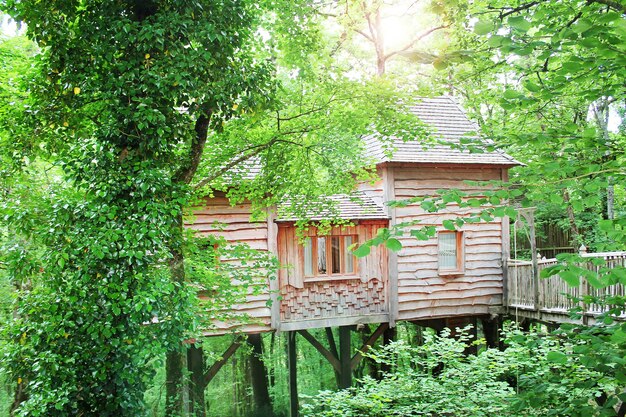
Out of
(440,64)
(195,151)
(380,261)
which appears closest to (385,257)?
(380,261)

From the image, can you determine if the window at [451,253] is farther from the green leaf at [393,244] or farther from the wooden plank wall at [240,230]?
the green leaf at [393,244]

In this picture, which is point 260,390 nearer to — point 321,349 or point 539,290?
point 321,349

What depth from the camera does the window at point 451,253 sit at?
12727 millimetres

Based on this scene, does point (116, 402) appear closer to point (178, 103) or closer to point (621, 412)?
point (178, 103)

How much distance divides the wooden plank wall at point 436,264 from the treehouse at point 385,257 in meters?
0.02

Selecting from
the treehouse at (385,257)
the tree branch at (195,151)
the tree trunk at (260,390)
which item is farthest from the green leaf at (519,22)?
the tree trunk at (260,390)

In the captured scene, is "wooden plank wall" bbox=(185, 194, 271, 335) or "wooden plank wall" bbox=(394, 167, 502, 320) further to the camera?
"wooden plank wall" bbox=(394, 167, 502, 320)

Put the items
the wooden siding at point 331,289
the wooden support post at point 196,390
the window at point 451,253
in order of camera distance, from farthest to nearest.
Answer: the window at point 451,253 < the wooden siding at point 331,289 < the wooden support post at point 196,390

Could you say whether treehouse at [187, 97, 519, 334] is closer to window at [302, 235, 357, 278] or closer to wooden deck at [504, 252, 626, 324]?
window at [302, 235, 357, 278]

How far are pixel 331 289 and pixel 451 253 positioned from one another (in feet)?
10.2

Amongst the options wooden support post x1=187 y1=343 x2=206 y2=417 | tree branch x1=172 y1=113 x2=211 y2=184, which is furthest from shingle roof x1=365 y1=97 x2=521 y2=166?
wooden support post x1=187 y1=343 x2=206 y2=417

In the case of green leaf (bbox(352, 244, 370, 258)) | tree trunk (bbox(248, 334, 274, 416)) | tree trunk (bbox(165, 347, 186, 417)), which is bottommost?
tree trunk (bbox(248, 334, 274, 416))

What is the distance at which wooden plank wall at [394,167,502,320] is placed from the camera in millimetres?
12312

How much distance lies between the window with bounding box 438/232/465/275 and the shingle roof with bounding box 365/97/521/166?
182 cm
